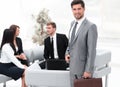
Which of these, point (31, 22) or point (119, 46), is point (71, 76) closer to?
point (119, 46)

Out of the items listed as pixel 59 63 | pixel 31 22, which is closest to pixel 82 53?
pixel 59 63

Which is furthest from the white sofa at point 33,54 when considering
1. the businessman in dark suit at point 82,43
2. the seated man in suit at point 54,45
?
the businessman in dark suit at point 82,43

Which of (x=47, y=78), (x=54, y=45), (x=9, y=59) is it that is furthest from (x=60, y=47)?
(x=47, y=78)

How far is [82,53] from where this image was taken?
10.8 feet

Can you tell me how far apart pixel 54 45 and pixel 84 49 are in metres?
2.36

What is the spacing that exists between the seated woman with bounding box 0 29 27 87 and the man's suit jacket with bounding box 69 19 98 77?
1.52 meters

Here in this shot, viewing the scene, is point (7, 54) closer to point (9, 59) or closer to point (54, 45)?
point (9, 59)

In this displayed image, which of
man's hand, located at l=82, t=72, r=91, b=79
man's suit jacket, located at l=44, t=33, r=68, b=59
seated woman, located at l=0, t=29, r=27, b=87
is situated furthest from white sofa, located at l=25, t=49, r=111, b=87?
man's suit jacket, located at l=44, t=33, r=68, b=59

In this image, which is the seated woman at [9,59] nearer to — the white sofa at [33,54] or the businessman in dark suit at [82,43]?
the white sofa at [33,54]

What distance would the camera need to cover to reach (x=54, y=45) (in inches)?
221

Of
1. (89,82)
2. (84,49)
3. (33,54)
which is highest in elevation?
(84,49)

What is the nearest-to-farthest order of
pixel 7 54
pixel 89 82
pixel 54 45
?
pixel 89 82 → pixel 7 54 → pixel 54 45

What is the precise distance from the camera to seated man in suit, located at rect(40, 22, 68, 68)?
217 inches

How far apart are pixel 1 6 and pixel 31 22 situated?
117 centimetres
